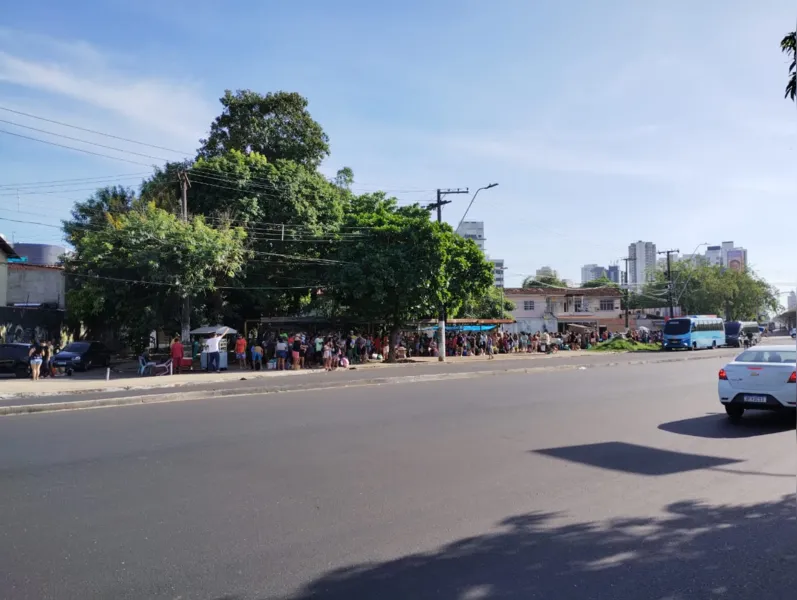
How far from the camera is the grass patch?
156ft

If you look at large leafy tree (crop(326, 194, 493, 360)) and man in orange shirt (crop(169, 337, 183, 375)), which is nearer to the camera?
man in orange shirt (crop(169, 337, 183, 375))

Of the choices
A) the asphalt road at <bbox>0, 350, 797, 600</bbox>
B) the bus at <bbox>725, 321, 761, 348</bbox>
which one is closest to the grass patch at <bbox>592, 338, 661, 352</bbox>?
the bus at <bbox>725, 321, 761, 348</bbox>

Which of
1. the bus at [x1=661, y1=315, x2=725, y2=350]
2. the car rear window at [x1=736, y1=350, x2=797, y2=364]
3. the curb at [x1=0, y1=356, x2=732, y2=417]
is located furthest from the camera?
the bus at [x1=661, y1=315, x2=725, y2=350]

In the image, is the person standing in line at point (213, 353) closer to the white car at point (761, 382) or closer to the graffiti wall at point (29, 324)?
the graffiti wall at point (29, 324)

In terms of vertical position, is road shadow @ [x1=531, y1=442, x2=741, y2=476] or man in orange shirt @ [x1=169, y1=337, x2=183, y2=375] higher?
man in orange shirt @ [x1=169, y1=337, x2=183, y2=375]

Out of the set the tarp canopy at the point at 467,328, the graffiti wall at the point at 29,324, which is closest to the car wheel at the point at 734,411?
the tarp canopy at the point at 467,328

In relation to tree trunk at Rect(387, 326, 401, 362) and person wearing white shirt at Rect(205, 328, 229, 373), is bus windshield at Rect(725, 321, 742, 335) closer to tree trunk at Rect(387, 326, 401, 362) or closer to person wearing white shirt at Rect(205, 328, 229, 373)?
tree trunk at Rect(387, 326, 401, 362)

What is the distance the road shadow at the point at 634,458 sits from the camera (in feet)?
26.1

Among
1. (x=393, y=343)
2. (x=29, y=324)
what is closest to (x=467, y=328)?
(x=393, y=343)

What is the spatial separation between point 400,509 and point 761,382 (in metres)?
8.38

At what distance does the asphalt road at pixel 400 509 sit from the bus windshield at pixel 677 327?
3915 centimetres

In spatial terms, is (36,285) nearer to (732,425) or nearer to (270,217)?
(270,217)

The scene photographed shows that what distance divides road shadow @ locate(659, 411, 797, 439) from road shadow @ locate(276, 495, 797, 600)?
193 inches

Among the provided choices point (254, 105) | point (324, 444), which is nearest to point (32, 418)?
point (324, 444)
